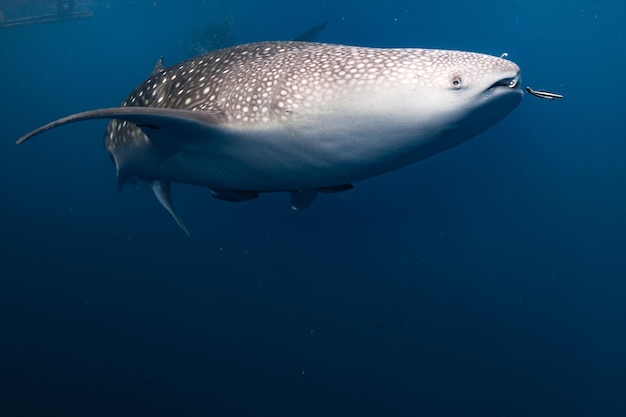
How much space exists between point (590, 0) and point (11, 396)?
1536 cm

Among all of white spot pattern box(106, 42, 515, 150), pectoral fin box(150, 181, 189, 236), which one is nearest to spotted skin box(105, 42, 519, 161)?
white spot pattern box(106, 42, 515, 150)

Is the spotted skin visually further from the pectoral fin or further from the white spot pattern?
the pectoral fin

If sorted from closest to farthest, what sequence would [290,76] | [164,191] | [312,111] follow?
1. [312,111]
2. [290,76]
3. [164,191]

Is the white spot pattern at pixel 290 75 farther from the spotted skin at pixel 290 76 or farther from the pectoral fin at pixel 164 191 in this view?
the pectoral fin at pixel 164 191

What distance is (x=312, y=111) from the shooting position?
3.04 m

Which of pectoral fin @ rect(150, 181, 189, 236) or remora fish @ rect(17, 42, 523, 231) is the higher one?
remora fish @ rect(17, 42, 523, 231)

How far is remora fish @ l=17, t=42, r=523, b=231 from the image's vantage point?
271 cm

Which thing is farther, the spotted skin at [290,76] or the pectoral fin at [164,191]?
the pectoral fin at [164,191]

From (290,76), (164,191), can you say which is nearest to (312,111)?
(290,76)

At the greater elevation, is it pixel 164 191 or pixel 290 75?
pixel 290 75

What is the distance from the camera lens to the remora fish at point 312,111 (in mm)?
2713

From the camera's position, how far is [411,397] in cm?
896

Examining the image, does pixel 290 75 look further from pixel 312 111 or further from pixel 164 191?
pixel 164 191

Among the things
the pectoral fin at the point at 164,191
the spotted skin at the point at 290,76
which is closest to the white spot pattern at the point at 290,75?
the spotted skin at the point at 290,76
